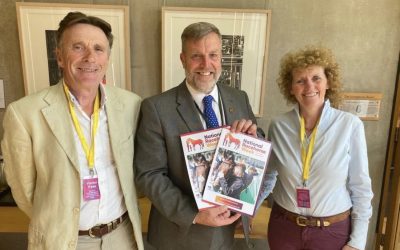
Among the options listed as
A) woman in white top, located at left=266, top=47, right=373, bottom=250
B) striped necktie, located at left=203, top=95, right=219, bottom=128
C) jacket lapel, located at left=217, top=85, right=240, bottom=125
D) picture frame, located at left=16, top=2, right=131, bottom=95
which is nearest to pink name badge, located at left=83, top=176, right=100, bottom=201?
striped necktie, located at left=203, top=95, right=219, bottom=128

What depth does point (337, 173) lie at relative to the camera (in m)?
1.62

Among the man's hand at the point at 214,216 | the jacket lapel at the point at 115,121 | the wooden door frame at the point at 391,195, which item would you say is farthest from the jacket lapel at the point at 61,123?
the wooden door frame at the point at 391,195

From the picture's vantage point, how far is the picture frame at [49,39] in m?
2.36

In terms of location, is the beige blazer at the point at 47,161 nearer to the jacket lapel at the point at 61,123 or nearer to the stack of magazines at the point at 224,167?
the jacket lapel at the point at 61,123

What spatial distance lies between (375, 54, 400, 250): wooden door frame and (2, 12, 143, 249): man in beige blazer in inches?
93.8

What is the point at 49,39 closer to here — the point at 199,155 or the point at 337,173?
the point at 199,155

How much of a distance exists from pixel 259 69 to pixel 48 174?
1.86 meters

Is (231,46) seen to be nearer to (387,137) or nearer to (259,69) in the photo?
(259,69)

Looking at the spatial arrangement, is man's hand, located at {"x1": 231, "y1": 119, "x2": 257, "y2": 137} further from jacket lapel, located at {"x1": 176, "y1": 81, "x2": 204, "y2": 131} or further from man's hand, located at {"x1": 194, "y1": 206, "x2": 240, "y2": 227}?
man's hand, located at {"x1": 194, "y1": 206, "x2": 240, "y2": 227}

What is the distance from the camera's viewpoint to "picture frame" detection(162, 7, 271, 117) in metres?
2.44

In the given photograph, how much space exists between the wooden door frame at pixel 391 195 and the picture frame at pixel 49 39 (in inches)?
97.1

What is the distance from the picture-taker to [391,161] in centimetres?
282

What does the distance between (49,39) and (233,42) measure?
5.02 feet

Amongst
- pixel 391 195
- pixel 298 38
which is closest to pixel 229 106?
pixel 298 38
